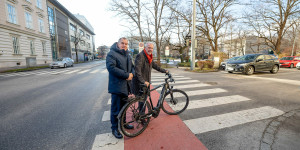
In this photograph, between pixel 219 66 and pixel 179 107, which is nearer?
pixel 179 107

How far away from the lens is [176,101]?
144 inches

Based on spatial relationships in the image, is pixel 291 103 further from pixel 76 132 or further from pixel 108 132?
pixel 76 132

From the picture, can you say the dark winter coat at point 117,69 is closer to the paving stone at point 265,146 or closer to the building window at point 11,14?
the paving stone at point 265,146

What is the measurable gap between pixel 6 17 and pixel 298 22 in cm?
4221

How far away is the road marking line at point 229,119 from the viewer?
2930mm

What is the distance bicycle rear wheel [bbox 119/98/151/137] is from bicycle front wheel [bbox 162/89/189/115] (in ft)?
2.75

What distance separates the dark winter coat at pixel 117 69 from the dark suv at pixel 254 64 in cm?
1089

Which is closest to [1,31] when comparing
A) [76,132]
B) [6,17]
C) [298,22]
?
[6,17]

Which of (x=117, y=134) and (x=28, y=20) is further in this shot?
(x=28, y=20)

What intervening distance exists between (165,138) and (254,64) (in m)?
11.5

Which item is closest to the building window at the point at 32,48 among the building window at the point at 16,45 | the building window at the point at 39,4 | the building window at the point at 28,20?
the building window at the point at 28,20

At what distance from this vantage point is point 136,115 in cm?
273

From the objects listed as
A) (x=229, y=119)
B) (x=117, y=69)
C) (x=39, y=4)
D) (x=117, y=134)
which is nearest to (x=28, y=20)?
(x=39, y=4)

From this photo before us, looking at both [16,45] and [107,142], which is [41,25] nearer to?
[16,45]
